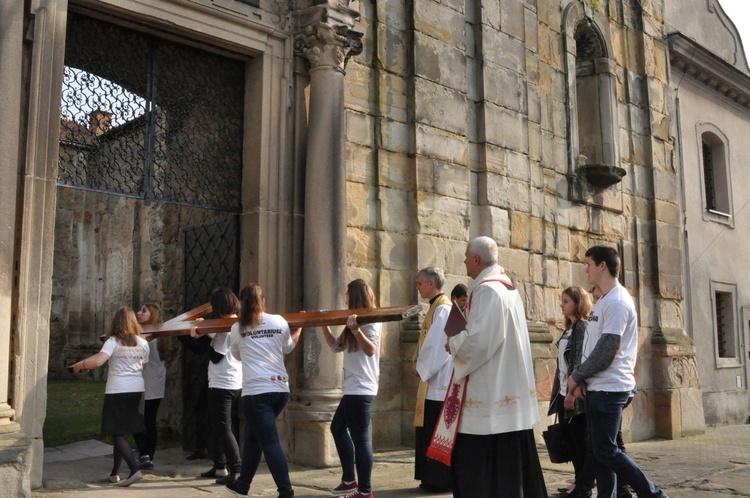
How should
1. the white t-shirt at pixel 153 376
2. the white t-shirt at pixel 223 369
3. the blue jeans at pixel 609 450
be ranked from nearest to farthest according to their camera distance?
the blue jeans at pixel 609 450 < the white t-shirt at pixel 223 369 < the white t-shirt at pixel 153 376

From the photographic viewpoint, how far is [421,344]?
6410 millimetres

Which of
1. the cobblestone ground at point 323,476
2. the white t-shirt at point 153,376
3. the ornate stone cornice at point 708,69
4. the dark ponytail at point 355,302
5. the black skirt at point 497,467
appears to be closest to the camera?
the black skirt at point 497,467

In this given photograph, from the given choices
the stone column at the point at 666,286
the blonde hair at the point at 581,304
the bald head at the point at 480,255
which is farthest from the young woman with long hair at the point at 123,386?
the stone column at the point at 666,286

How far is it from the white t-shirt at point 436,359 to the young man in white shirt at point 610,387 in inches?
47.9

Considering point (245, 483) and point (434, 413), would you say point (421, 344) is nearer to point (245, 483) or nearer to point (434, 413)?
point (434, 413)

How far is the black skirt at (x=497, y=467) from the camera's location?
4.51 metres

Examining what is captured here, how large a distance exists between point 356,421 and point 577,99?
8.38 metres

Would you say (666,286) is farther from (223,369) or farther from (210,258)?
(223,369)

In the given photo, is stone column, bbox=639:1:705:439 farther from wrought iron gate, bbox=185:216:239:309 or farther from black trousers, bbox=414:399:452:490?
wrought iron gate, bbox=185:216:239:309

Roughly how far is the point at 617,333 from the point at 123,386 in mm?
3977

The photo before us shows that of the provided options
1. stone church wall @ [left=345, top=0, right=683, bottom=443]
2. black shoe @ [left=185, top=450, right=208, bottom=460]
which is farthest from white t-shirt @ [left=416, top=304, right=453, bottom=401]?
black shoe @ [left=185, top=450, right=208, bottom=460]

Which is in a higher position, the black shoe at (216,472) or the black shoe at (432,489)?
the black shoe at (216,472)

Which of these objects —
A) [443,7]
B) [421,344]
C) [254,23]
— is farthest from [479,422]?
[443,7]

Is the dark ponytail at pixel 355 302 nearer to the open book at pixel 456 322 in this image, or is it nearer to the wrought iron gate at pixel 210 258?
the open book at pixel 456 322
